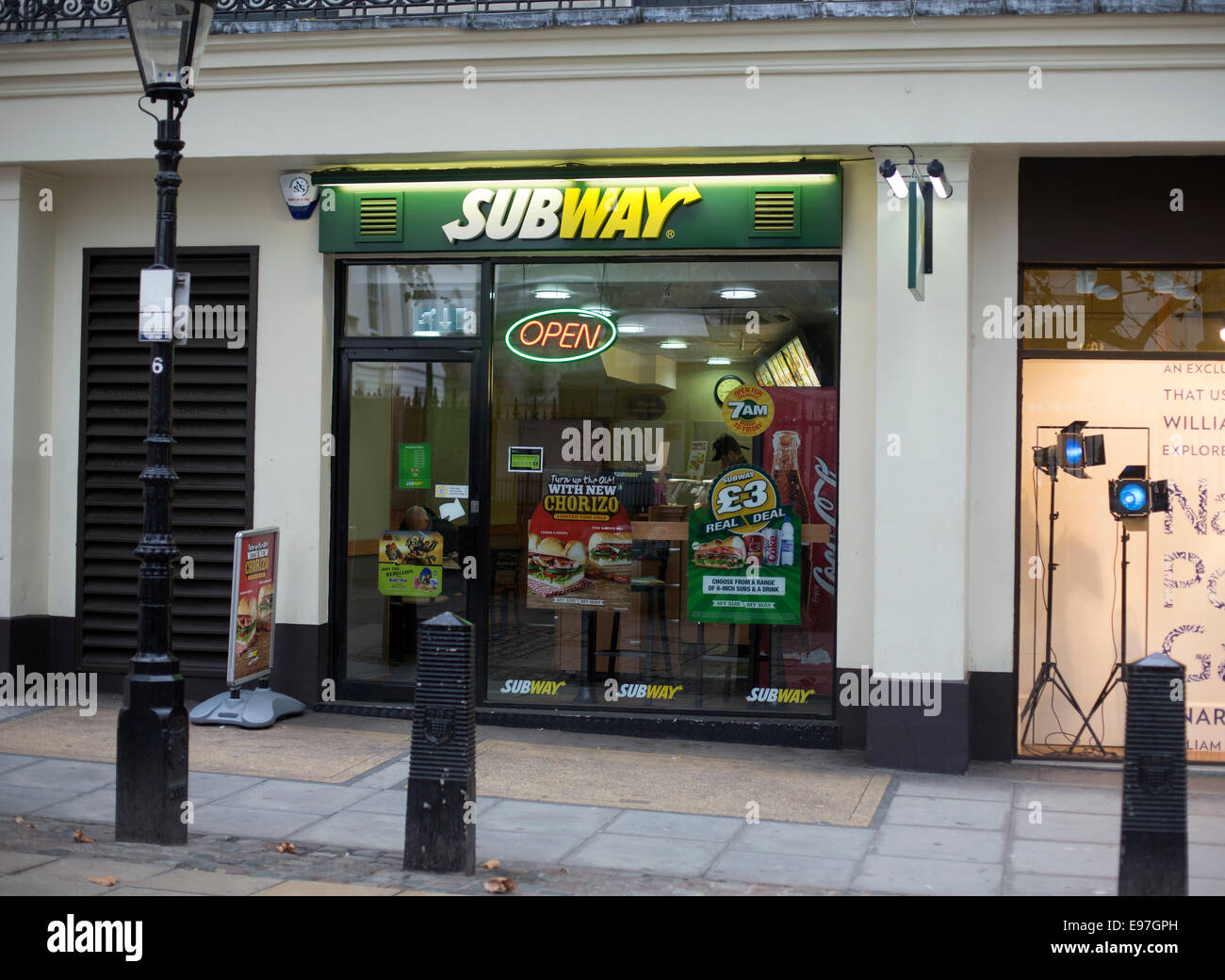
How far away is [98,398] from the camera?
9.98 m

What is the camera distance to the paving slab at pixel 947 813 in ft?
22.7

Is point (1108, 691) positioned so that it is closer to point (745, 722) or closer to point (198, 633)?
point (745, 722)

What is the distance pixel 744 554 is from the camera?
Result: 29.7 ft

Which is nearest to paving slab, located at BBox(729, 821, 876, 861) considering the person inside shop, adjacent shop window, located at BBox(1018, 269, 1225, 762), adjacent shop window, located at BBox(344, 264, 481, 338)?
adjacent shop window, located at BBox(1018, 269, 1225, 762)

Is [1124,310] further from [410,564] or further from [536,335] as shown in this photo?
[410,564]

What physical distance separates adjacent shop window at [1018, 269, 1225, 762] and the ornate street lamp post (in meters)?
5.59

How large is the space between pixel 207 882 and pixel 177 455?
16.2ft

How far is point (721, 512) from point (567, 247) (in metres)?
2.25

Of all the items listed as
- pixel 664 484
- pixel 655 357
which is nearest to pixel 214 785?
pixel 664 484

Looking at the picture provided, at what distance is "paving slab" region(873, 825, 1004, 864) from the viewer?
6.31m

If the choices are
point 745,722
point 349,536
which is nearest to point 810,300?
point 745,722

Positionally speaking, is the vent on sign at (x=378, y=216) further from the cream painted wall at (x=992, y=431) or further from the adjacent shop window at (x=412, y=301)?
the cream painted wall at (x=992, y=431)

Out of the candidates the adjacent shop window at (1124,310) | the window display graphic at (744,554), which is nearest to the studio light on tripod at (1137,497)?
the adjacent shop window at (1124,310)

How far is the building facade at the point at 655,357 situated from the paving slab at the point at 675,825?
71.9 inches
